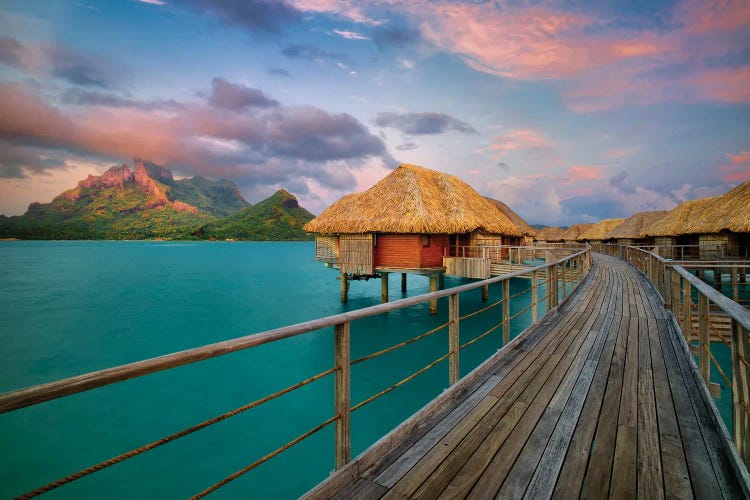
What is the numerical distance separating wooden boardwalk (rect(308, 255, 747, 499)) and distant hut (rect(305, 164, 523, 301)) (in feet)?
45.5

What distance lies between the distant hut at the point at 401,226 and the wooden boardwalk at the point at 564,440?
13857 mm

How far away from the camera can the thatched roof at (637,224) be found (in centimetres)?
3475

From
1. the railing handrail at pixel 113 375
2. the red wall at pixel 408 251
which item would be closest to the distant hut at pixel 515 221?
the red wall at pixel 408 251

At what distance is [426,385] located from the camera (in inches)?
415

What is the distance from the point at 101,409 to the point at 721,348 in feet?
60.7

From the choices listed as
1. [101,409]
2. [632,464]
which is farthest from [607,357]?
[101,409]

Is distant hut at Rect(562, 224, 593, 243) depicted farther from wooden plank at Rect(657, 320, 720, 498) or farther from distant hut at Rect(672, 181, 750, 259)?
wooden plank at Rect(657, 320, 720, 498)

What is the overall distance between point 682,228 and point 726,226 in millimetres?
4721

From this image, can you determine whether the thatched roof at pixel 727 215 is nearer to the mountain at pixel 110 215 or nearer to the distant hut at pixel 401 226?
the distant hut at pixel 401 226

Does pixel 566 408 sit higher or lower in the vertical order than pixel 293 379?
higher

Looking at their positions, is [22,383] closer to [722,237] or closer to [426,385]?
[426,385]

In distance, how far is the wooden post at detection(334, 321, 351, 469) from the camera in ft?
7.20

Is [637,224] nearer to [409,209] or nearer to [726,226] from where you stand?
[726,226]

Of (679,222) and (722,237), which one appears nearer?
(722,237)
